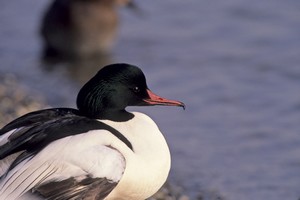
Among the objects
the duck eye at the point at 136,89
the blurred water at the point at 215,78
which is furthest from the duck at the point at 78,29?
the duck eye at the point at 136,89

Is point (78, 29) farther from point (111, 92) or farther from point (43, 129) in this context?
point (43, 129)

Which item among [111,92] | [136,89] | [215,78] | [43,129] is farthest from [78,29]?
[43,129]

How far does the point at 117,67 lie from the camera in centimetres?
599

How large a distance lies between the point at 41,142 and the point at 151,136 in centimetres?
72

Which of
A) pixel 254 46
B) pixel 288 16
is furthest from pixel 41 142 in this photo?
pixel 288 16

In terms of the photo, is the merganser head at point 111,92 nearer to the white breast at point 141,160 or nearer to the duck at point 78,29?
the white breast at point 141,160

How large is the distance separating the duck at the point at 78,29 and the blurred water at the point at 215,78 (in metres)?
0.28

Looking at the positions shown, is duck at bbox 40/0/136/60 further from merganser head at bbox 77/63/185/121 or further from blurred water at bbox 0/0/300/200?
merganser head at bbox 77/63/185/121

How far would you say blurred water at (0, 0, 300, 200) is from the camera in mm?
8727

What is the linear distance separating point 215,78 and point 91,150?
629cm

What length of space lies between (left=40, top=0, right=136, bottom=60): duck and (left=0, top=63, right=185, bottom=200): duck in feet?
22.6

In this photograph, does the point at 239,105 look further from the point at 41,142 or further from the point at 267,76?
the point at 41,142

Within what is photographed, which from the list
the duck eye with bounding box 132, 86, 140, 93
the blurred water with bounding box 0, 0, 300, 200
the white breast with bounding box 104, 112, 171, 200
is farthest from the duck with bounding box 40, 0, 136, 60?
the white breast with bounding box 104, 112, 171, 200

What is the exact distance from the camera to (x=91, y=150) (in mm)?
5621
